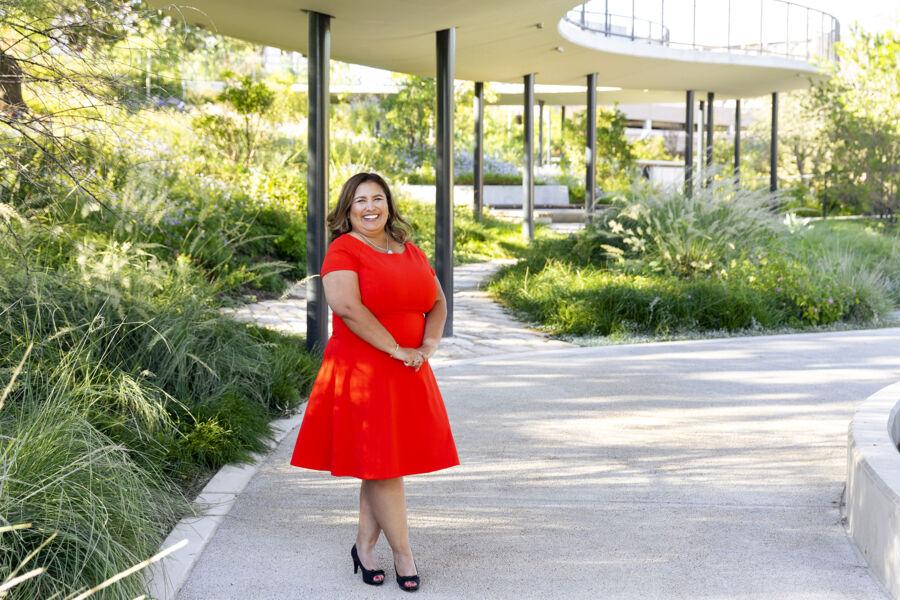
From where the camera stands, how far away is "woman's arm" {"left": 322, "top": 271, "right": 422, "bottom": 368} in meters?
3.68

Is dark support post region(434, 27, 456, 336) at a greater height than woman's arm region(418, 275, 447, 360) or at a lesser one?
greater

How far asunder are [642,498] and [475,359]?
155 inches

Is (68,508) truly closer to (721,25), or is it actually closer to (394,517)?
(394,517)

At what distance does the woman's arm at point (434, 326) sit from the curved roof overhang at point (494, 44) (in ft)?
5.94

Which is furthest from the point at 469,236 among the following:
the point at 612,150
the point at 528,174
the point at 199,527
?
the point at 199,527

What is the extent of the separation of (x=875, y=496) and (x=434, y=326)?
1764 mm

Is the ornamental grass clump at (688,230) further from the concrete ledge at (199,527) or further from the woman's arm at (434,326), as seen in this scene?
the woman's arm at (434,326)

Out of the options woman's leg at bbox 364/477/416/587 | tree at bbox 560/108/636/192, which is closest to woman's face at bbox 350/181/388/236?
woman's leg at bbox 364/477/416/587

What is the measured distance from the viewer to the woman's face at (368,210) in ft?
12.6

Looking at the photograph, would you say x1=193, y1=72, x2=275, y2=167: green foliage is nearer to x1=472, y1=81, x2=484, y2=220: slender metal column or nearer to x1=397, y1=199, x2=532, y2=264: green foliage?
x1=397, y1=199, x2=532, y2=264: green foliage

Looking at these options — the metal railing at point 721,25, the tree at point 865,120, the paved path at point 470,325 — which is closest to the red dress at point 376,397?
the paved path at point 470,325

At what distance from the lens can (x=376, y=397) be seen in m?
3.69

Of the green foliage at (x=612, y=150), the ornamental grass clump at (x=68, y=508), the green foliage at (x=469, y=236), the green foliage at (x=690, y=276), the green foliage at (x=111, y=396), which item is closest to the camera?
the ornamental grass clump at (x=68, y=508)

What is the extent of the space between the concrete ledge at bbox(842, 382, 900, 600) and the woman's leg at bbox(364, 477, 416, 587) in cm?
169
